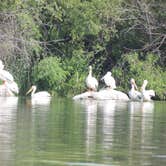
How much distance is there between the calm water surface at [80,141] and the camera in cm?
933

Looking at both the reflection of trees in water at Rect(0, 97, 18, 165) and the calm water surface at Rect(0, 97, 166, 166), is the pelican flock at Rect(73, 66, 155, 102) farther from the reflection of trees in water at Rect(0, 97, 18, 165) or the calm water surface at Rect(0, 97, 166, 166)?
the calm water surface at Rect(0, 97, 166, 166)

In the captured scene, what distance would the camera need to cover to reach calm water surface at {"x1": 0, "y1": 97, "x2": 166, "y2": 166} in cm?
933

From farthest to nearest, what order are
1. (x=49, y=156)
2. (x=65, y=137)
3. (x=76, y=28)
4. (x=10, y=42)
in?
(x=76, y=28) < (x=10, y=42) < (x=65, y=137) < (x=49, y=156)

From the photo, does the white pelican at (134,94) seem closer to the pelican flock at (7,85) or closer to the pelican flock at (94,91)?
the pelican flock at (94,91)

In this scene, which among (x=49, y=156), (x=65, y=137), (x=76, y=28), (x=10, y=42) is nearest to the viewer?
(x=49, y=156)

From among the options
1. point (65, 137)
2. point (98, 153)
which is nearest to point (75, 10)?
point (65, 137)

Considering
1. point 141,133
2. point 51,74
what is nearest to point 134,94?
→ point 51,74

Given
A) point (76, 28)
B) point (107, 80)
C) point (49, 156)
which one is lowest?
point (49, 156)

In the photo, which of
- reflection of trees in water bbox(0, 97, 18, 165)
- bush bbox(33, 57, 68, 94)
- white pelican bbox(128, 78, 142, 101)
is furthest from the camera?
bush bbox(33, 57, 68, 94)

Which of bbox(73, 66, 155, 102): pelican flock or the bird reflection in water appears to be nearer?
the bird reflection in water

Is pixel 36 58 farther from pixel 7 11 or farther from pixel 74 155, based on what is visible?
pixel 74 155

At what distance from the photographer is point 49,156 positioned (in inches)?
378

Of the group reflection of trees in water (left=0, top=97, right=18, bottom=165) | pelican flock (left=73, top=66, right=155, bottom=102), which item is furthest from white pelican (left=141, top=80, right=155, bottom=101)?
reflection of trees in water (left=0, top=97, right=18, bottom=165)

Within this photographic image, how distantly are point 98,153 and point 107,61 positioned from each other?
25.9 metres
